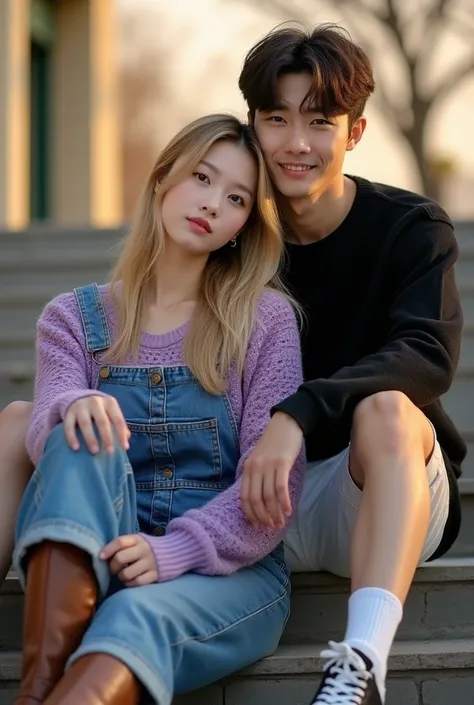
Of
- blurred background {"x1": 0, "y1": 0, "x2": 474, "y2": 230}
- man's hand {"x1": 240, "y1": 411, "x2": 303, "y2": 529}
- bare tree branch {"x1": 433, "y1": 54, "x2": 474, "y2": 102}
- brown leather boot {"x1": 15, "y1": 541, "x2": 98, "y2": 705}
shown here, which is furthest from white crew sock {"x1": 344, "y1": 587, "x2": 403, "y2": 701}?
bare tree branch {"x1": 433, "y1": 54, "x2": 474, "y2": 102}

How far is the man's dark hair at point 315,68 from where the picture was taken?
90.4 inches

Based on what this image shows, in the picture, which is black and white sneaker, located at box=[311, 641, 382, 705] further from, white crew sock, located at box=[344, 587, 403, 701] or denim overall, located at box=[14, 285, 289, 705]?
denim overall, located at box=[14, 285, 289, 705]

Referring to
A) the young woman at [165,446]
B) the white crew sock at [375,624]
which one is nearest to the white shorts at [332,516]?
the young woman at [165,446]

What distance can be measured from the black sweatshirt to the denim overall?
0.85 feet

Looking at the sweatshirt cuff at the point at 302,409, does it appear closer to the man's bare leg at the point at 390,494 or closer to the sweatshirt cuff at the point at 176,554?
the man's bare leg at the point at 390,494

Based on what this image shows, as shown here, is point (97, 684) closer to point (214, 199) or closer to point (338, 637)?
point (338, 637)

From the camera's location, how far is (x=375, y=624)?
1.82m

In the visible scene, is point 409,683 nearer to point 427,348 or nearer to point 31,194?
point 427,348

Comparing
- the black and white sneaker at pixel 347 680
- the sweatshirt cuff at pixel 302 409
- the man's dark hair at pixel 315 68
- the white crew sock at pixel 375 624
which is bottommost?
the black and white sneaker at pixel 347 680

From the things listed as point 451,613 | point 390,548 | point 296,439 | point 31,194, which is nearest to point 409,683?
point 451,613

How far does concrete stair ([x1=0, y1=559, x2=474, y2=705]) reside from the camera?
2092 mm

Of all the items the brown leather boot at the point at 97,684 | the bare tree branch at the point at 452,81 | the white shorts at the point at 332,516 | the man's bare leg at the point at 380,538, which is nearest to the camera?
the brown leather boot at the point at 97,684

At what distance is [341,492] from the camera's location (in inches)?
85.7

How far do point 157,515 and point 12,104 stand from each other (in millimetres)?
6593
